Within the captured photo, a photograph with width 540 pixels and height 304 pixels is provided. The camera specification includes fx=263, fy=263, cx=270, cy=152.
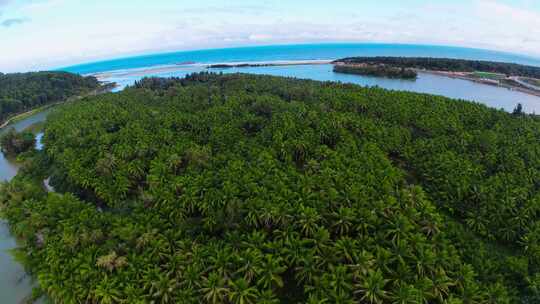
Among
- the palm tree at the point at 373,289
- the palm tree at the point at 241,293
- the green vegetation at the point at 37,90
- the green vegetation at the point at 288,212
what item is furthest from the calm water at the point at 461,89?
the green vegetation at the point at 37,90

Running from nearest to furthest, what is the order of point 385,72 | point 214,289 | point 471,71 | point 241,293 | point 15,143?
point 241,293
point 214,289
point 15,143
point 385,72
point 471,71

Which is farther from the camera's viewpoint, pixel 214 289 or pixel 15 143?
pixel 15 143

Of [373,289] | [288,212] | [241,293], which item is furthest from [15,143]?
[373,289]

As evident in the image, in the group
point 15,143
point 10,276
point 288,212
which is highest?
point 15,143

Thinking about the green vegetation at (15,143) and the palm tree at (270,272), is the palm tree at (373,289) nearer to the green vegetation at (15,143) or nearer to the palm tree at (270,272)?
the palm tree at (270,272)

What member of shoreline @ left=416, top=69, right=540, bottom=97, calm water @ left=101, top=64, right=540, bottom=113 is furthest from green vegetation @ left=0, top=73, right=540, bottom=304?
shoreline @ left=416, top=69, right=540, bottom=97

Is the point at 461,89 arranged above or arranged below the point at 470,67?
below

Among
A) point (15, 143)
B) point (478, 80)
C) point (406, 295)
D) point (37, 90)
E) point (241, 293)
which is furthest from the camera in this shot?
point (478, 80)

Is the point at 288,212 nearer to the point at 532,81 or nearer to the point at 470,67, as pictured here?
the point at 532,81
